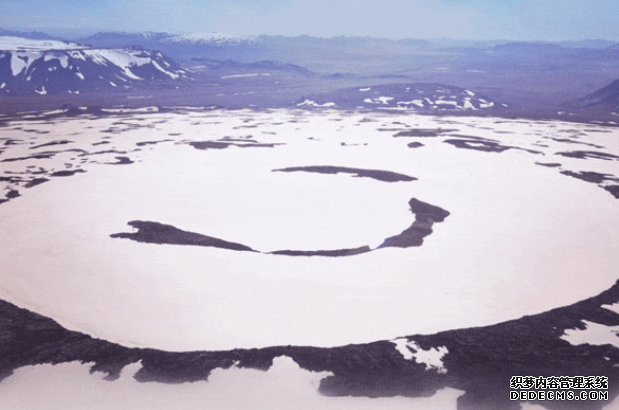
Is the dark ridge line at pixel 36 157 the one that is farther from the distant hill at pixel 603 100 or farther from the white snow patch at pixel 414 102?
the distant hill at pixel 603 100

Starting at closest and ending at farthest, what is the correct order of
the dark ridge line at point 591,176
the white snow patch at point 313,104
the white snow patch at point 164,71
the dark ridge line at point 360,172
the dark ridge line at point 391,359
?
1. the dark ridge line at point 391,359
2. the dark ridge line at point 591,176
3. the dark ridge line at point 360,172
4. the white snow patch at point 313,104
5. the white snow patch at point 164,71

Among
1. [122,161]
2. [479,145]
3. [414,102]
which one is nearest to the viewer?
[122,161]

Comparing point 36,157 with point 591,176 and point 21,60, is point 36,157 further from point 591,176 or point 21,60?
point 21,60

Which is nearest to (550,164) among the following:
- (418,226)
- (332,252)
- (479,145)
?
(479,145)

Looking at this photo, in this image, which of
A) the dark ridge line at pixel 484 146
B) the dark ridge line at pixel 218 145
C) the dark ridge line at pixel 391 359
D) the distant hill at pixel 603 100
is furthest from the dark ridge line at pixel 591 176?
the distant hill at pixel 603 100

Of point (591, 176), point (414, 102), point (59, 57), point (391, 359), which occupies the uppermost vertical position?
point (59, 57)

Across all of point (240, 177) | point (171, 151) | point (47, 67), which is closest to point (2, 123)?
point (171, 151)

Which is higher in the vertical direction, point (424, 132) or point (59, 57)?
point (59, 57)

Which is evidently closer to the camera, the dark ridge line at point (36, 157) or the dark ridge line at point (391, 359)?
the dark ridge line at point (391, 359)
